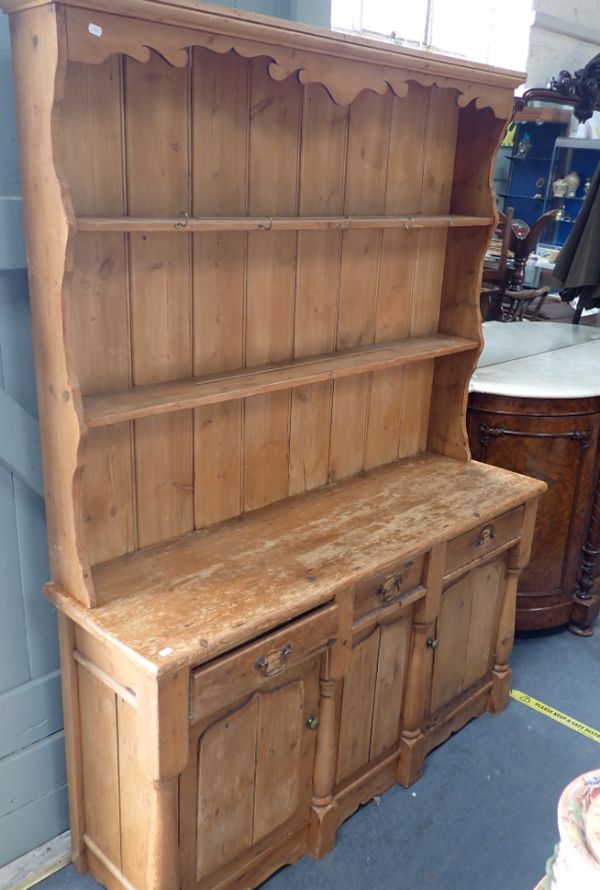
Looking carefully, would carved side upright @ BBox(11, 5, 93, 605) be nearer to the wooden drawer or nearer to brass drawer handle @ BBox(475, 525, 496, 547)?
the wooden drawer

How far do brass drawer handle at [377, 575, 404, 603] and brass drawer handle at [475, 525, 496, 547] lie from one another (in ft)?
1.12

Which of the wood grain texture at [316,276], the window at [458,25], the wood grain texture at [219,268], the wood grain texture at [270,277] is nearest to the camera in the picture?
the wood grain texture at [219,268]

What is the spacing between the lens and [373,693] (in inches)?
82.4

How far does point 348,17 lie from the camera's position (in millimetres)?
5793

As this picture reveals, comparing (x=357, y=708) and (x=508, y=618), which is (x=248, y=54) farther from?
(x=508, y=618)

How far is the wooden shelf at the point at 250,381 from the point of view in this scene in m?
1.58

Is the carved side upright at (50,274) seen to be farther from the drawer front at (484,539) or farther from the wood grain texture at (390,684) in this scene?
the drawer front at (484,539)

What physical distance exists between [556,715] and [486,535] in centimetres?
76

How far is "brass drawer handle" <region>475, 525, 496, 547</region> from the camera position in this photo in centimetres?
225

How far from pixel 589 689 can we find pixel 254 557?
Result: 4.94 ft

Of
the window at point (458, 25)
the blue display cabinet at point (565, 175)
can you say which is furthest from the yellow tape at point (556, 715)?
the blue display cabinet at point (565, 175)

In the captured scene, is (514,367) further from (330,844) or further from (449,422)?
(330,844)

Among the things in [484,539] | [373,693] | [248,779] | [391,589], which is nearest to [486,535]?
[484,539]

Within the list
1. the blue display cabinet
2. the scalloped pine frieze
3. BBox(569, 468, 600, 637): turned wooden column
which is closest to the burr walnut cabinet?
the scalloped pine frieze
